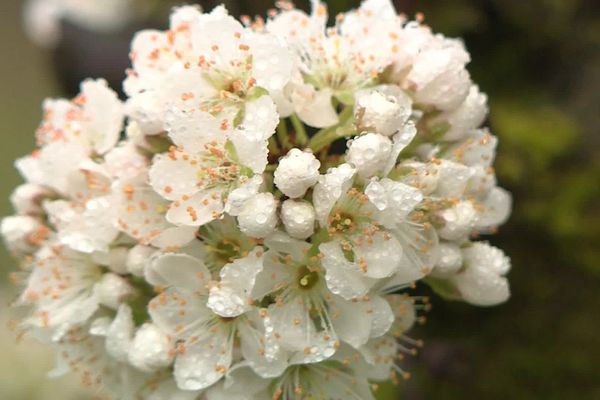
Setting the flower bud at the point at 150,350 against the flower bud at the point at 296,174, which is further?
the flower bud at the point at 150,350

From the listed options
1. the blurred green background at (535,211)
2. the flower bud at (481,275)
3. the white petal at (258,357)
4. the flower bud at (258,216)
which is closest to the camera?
the flower bud at (258,216)

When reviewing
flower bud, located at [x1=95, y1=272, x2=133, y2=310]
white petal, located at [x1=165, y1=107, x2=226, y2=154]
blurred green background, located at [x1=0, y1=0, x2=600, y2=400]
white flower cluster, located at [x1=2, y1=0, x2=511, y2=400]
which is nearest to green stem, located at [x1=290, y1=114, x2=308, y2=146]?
white flower cluster, located at [x1=2, y1=0, x2=511, y2=400]

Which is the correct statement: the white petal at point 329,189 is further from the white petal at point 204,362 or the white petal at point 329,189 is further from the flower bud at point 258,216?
the white petal at point 204,362

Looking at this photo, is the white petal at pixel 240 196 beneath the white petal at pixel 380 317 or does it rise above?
above

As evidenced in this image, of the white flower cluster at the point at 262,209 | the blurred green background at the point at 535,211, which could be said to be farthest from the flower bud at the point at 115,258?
the blurred green background at the point at 535,211

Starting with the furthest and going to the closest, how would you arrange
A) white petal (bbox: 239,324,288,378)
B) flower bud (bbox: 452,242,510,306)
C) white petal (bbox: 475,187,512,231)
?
white petal (bbox: 475,187,512,231) → flower bud (bbox: 452,242,510,306) → white petal (bbox: 239,324,288,378)

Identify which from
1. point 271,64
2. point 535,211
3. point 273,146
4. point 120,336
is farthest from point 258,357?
point 535,211

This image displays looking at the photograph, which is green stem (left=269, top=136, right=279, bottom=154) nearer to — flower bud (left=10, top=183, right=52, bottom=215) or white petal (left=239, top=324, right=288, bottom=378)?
white petal (left=239, top=324, right=288, bottom=378)
